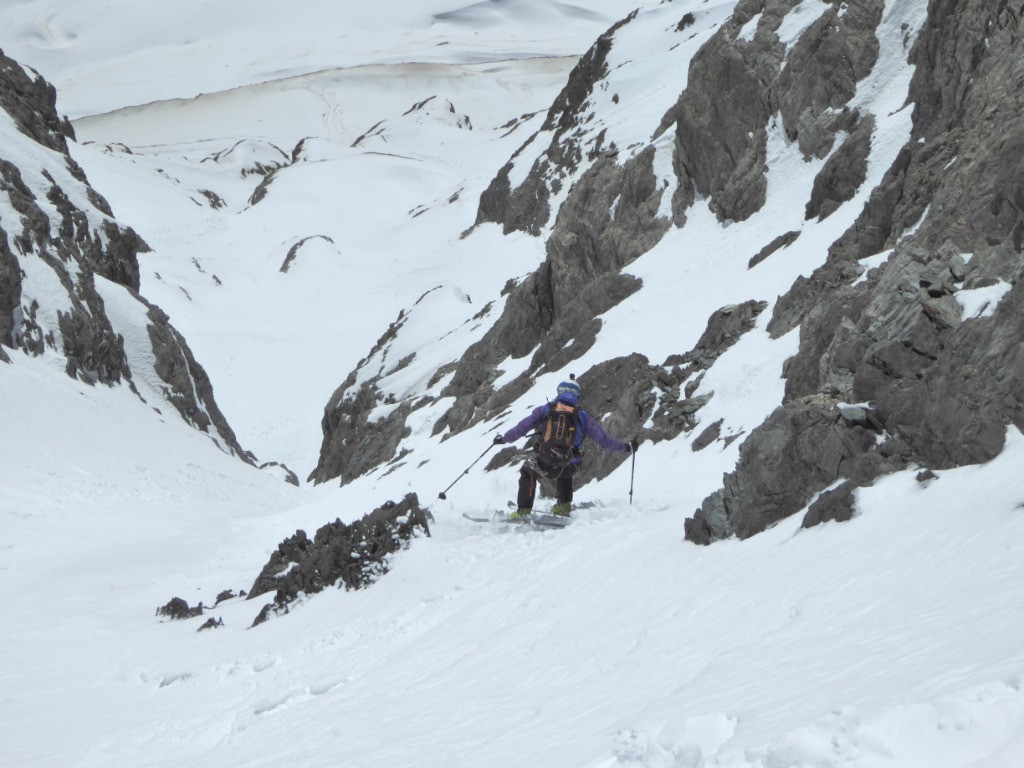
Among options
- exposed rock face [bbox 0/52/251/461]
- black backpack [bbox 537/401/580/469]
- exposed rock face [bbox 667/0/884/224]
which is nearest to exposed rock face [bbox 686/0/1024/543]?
black backpack [bbox 537/401/580/469]

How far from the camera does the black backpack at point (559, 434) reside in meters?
13.2

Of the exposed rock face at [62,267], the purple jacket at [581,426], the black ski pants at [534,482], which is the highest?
the exposed rock face at [62,267]

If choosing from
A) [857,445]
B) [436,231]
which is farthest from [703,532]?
[436,231]

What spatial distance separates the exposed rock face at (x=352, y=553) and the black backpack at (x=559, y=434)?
1.92m

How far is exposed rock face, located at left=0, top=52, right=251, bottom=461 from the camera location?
37.5 m

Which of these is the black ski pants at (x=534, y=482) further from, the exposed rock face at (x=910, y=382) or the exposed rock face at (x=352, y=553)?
the exposed rock face at (x=910, y=382)

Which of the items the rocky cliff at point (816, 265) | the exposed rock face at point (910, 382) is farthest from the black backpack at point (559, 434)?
the exposed rock face at point (910, 382)

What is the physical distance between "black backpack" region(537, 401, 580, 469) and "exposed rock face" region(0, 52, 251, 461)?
28.2 m

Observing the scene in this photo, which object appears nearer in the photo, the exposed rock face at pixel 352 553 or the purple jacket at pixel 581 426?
the exposed rock face at pixel 352 553

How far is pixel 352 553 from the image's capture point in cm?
1321

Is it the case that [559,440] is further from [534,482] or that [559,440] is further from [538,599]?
[538,599]

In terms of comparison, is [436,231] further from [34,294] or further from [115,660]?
[115,660]

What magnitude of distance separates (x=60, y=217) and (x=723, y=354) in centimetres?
3262

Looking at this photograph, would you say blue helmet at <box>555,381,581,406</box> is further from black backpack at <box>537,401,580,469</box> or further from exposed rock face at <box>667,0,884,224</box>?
exposed rock face at <box>667,0,884,224</box>
